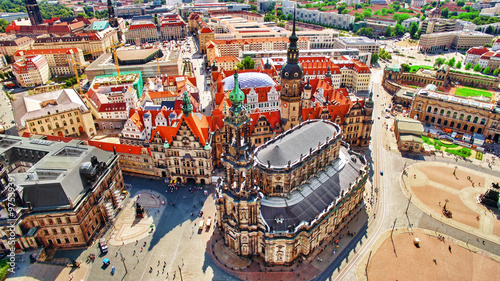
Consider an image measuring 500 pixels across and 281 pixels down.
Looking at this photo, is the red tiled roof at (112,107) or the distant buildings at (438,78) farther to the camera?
the distant buildings at (438,78)

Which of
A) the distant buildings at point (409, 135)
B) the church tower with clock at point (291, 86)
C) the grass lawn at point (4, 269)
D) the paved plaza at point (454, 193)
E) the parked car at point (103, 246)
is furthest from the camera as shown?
the distant buildings at point (409, 135)

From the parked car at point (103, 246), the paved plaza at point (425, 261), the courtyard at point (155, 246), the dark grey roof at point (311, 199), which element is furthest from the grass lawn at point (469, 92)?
the parked car at point (103, 246)

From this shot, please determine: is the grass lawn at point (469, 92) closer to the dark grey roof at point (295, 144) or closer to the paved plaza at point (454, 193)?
the paved plaza at point (454, 193)

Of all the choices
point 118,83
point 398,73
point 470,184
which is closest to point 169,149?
point 118,83

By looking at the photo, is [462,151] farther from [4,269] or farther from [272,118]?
[4,269]

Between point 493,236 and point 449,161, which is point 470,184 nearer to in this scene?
point 449,161

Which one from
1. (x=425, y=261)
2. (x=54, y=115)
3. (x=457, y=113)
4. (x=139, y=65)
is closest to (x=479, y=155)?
(x=457, y=113)

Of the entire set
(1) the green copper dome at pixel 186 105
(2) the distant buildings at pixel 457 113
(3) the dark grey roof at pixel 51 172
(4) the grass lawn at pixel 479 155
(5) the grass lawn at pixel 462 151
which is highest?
(1) the green copper dome at pixel 186 105

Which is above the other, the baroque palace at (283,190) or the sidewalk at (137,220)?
the baroque palace at (283,190)
